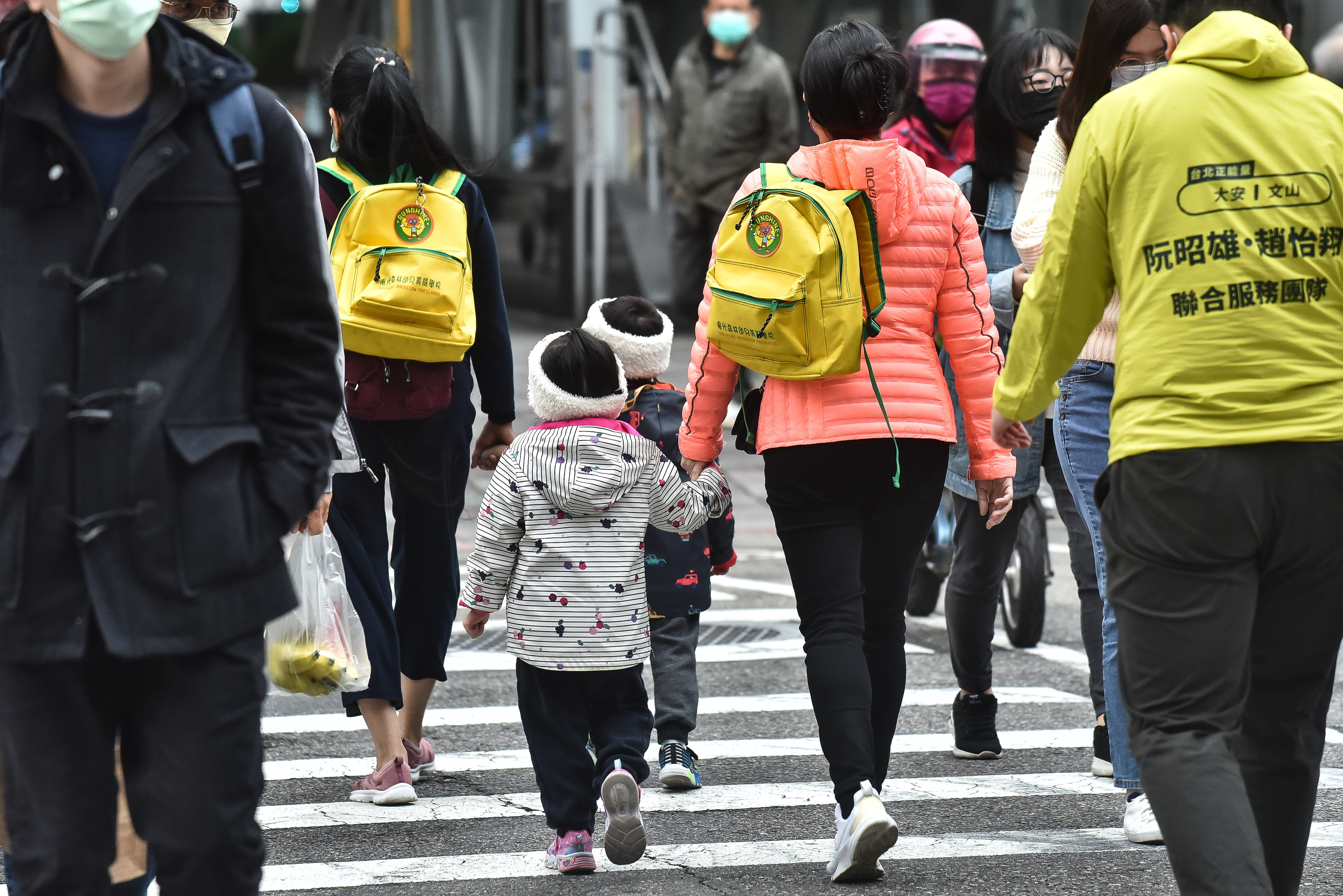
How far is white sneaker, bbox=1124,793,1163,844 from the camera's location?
4.70m

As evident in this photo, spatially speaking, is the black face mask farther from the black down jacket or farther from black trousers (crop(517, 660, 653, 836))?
the black down jacket

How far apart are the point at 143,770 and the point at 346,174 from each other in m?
2.52

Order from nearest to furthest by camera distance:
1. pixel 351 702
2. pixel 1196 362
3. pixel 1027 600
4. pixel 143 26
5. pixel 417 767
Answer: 1. pixel 143 26
2. pixel 1196 362
3. pixel 351 702
4. pixel 417 767
5. pixel 1027 600

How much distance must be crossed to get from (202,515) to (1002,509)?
96.1 inches

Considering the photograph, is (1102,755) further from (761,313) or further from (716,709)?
(761,313)

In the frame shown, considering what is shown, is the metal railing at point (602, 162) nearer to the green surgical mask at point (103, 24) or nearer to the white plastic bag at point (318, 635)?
the white plastic bag at point (318, 635)

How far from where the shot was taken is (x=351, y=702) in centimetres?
A: 510

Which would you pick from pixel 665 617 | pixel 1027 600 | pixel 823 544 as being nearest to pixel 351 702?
pixel 665 617

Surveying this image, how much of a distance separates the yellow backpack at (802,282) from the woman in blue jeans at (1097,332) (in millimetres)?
569

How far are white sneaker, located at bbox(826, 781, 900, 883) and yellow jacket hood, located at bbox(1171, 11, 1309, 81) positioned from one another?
1801mm

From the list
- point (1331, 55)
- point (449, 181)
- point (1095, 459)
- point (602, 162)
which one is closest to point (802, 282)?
point (1095, 459)

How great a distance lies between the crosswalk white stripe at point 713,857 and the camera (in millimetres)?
4504

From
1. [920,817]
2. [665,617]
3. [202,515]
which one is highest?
[202,515]

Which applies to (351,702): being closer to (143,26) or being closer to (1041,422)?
(1041,422)
